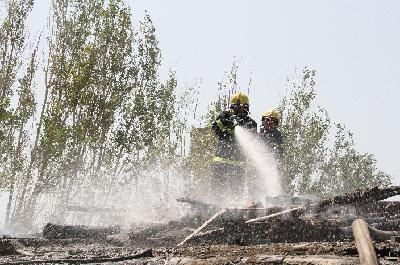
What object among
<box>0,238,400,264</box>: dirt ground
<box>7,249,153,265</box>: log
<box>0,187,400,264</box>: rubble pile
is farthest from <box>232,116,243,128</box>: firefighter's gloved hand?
<box>7,249,153,265</box>: log

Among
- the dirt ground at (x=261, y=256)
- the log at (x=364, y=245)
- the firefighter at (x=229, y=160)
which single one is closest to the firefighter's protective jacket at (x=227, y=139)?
the firefighter at (x=229, y=160)

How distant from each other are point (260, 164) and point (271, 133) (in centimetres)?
89

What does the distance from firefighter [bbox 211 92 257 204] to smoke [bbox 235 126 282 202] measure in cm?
18

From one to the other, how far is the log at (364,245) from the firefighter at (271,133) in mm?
6896

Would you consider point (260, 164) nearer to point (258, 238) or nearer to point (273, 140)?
point (273, 140)

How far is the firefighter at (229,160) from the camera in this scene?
9648 mm

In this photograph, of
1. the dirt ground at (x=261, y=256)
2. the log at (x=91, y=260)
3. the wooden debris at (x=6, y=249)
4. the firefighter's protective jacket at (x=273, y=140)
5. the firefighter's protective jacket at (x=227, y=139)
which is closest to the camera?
the dirt ground at (x=261, y=256)

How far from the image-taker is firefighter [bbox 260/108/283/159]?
10.2 m

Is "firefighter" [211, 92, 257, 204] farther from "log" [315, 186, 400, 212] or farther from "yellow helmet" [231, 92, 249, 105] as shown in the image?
"log" [315, 186, 400, 212]

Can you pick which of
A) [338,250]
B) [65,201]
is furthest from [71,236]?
[65,201]

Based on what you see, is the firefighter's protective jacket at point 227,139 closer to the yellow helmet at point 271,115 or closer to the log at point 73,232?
the yellow helmet at point 271,115

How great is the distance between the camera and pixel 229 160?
9594 millimetres

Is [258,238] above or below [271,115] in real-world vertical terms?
below

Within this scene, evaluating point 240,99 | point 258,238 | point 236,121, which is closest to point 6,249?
point 258,238
